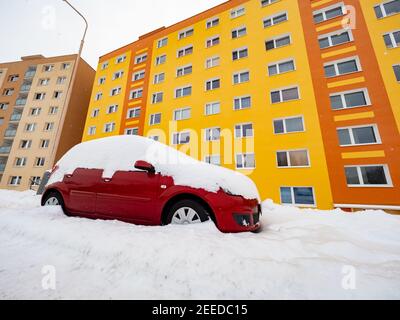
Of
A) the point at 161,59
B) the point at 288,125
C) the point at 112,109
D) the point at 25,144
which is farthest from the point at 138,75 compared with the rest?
the point at 25,144

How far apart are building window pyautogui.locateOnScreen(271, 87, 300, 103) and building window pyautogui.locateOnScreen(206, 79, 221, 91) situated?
452 cm

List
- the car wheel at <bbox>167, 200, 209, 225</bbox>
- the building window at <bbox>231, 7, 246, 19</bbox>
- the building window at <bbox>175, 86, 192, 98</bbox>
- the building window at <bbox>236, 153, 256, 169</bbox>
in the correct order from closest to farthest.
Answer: the car wheel at <bbox>167, 200, 209, 225</bbox> < the building window at <bbox>236, 153, 256, 169</bbox> < the building window at <bbox>231, 7, 246, 19</bbox> < the building window at <bbox>175, 86, 192, 98</bbox>

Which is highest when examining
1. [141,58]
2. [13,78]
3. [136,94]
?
[13,78]

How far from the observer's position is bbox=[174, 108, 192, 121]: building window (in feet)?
51.4

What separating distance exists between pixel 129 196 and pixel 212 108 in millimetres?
12948

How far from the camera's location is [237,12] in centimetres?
1648

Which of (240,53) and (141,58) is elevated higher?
(141,58)

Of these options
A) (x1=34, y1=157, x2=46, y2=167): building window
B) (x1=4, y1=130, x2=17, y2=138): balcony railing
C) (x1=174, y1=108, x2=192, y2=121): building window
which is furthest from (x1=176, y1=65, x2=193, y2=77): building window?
(x1=4, y1=130, x2=17, y2=138): balcony railing

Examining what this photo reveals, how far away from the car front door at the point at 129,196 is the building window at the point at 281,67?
13647 millimetres

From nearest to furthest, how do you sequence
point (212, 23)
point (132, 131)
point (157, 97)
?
point (212, 23) < point (157, 97) < point (132, 131)

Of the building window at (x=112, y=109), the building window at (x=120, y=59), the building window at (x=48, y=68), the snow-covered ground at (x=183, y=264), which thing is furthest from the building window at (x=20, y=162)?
the snow-covered ground at (x=183, y=264)

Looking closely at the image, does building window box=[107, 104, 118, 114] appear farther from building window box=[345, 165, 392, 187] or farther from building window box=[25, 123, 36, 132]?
building window box=[345, 165, 392, 187]

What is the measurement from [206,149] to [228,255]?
39.7ft

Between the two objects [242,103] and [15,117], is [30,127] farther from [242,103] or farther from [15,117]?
[242,103]
